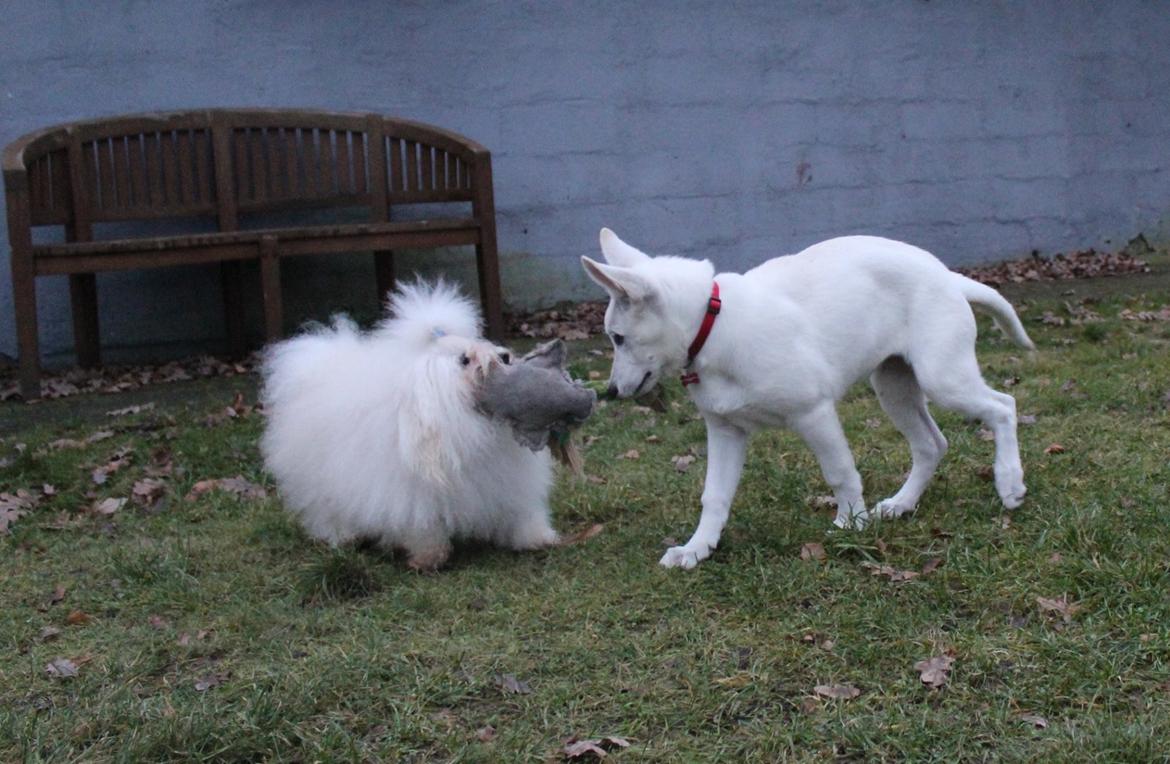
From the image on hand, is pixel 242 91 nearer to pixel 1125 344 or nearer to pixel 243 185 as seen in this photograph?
pixel 243 185

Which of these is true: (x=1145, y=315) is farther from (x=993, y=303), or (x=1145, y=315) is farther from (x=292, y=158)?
(x=292, y=158)

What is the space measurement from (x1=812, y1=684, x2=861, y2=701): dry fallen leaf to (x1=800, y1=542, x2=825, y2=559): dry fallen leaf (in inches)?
36.0

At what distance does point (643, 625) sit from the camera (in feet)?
13.2

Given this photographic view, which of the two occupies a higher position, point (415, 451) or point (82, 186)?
point (82, 186)

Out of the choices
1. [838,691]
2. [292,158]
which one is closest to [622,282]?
[838,691]

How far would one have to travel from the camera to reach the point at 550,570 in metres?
4.61

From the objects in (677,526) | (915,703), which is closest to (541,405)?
(677,526)

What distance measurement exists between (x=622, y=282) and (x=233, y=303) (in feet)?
17.3

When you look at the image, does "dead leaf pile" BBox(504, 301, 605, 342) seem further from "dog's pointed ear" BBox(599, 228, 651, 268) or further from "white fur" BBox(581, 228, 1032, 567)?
"white fur" BBox(581, 228, 1032, 567)

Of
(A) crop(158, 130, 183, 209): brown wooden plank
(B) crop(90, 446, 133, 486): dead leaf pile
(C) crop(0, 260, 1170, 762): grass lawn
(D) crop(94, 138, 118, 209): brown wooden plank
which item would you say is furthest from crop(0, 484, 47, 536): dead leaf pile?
(A) crop(158, 130, 183, 209): brown wooden plank

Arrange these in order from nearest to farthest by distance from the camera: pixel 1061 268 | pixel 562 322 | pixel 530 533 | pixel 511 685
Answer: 1. pixel 511 685
2. pixel 530 533
3. pixel 562 322
4. pixel 1061 268

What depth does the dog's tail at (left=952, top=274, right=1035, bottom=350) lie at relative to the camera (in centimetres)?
479

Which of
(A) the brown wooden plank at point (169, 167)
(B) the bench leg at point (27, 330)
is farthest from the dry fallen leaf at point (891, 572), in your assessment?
(A) the brown wooden plank at point (169, 167)

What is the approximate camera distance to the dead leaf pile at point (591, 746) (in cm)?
321
